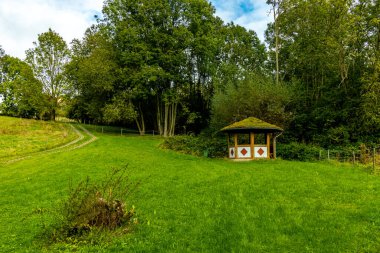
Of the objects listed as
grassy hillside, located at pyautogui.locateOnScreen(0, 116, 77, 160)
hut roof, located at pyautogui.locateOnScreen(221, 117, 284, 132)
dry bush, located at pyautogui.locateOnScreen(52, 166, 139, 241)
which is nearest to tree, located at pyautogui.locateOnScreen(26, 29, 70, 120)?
grassy hillside, located at pyautogui.locateOnScreen(0, 116, 77, 160)

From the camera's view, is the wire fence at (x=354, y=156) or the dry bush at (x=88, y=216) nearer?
the dry bush at (x=88, y=216)

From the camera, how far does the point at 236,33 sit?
4984cm

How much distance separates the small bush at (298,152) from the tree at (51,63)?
39.2 m

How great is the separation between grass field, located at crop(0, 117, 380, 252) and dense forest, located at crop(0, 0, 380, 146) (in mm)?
17506

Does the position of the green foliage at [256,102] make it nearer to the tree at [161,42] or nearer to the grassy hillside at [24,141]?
the tree at [161,42]

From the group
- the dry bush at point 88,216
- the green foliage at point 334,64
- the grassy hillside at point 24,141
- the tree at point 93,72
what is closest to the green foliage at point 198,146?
the green foliage at point 334,64

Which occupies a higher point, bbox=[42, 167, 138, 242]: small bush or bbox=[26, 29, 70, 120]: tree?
bbox=[26, 29, 70, 120]: tree

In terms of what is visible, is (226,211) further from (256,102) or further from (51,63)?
(51,63)

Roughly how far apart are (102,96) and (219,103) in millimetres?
20883

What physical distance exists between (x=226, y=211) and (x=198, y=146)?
727 inches

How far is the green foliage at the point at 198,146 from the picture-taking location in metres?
25.8

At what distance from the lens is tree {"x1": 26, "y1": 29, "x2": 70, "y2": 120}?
157ft

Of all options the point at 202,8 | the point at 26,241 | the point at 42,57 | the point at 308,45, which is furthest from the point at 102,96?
the point at 26,241

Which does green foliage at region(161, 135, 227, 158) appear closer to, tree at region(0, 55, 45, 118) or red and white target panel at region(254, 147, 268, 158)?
red and white target panel at region(254, 147, 268, 158)
